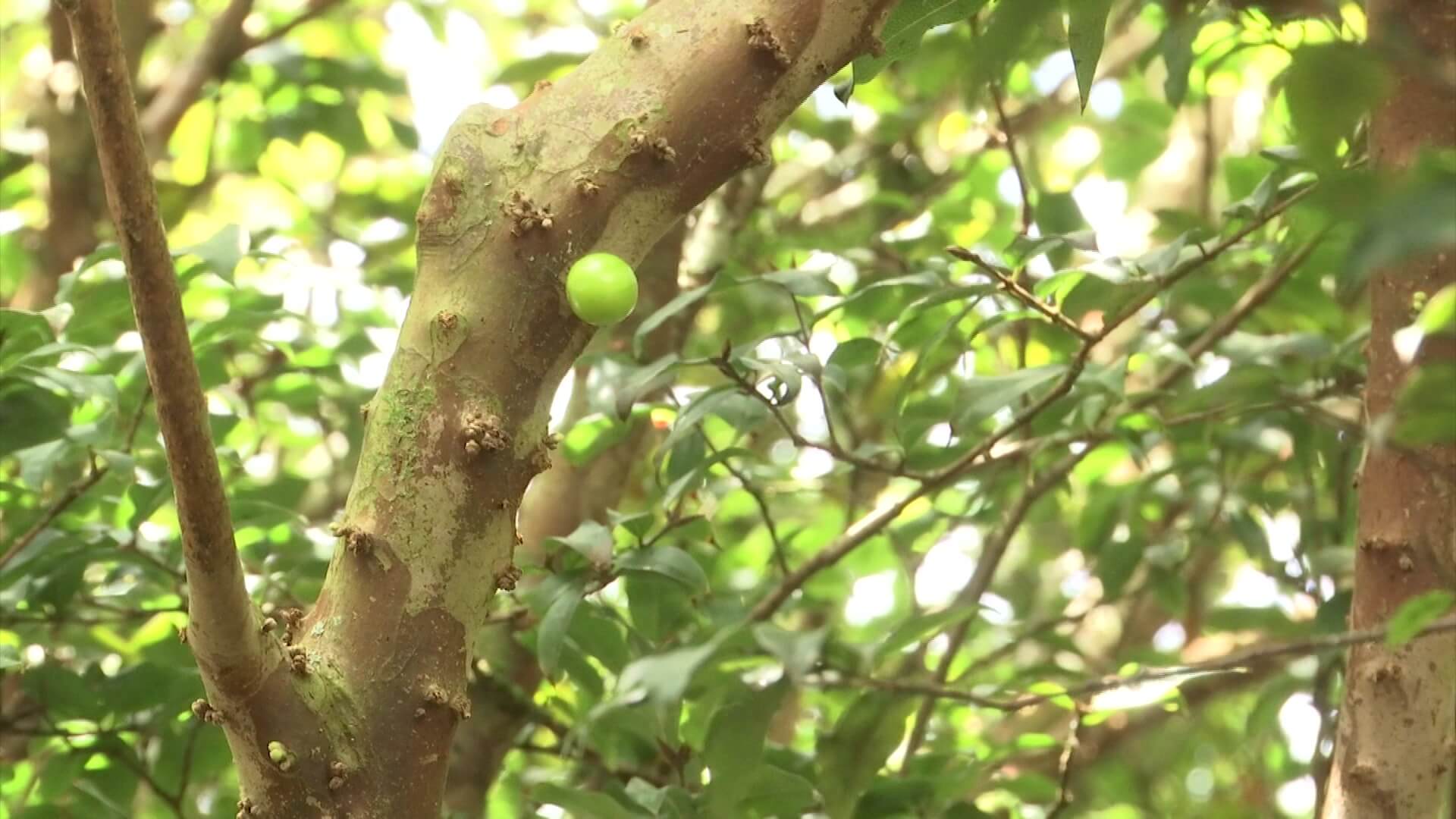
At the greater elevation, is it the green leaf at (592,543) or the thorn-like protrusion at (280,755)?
the green leaf at (592,543)

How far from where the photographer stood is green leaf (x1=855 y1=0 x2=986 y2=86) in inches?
27.7

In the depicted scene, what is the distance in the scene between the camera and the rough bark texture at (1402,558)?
83 cm

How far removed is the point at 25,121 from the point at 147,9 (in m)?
0.21

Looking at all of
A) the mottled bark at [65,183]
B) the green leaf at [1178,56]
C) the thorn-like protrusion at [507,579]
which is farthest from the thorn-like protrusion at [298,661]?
the mottled bark at [65,183]

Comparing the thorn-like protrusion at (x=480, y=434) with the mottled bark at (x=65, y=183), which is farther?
the mottled bark at (x=65, y=183)

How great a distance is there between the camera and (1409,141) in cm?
87

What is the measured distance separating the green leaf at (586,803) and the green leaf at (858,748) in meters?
0.14

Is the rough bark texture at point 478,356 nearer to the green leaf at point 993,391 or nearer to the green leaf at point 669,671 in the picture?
the green leaf at point 669,671

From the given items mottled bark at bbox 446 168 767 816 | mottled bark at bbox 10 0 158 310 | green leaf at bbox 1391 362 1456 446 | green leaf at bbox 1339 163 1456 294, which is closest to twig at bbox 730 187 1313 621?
mottled bark at bbox 446 168 767 816

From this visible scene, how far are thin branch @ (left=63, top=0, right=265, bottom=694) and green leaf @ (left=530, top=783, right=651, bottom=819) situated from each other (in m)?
0.27

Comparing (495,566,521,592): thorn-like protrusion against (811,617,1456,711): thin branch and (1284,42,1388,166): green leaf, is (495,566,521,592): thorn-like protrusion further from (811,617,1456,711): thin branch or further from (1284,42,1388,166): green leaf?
(1284,42,1388,166): green leaf

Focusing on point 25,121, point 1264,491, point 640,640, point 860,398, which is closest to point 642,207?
point 640,640

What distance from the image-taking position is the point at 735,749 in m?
0.82

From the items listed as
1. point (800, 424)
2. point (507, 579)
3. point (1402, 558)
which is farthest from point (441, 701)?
point (800, 424)
